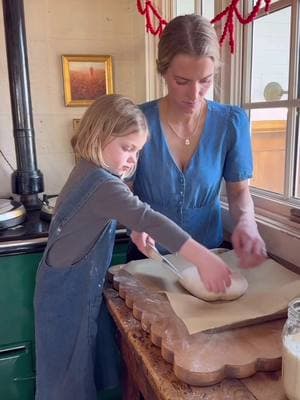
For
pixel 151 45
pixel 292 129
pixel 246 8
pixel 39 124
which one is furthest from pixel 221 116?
pixel 39 124

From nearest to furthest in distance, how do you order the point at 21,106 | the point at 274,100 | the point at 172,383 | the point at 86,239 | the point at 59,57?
the point at 172,383 → the point at 86,239 → the point at 274,100 → the point at 21,106 → the point at 59,57

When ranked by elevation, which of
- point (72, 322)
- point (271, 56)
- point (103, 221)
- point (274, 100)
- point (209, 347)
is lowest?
point (72, 322)

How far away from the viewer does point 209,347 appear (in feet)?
2.03

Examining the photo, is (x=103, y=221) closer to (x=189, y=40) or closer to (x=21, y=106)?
(x=189, y=40)

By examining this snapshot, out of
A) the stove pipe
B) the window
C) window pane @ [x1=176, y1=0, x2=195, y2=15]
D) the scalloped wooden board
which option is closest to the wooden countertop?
the scalloped wooden board

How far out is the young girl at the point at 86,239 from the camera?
765 mm

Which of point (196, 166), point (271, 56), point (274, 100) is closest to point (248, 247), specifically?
point (196, 166)

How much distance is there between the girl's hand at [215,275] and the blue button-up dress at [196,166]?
0.33 meters

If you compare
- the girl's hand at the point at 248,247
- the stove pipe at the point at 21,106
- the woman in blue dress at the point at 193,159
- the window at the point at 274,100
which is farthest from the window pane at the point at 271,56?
the stove pipe at the point at 21,106

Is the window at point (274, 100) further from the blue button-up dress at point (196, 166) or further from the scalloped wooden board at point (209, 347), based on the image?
the scalloped wooden board at point (209, 347)

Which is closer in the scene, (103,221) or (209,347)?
(209,347)

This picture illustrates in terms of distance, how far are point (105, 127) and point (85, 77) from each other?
→ 0.94 metres

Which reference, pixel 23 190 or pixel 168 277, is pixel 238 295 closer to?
pixel 168 277

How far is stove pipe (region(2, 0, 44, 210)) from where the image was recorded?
4.63 feet
